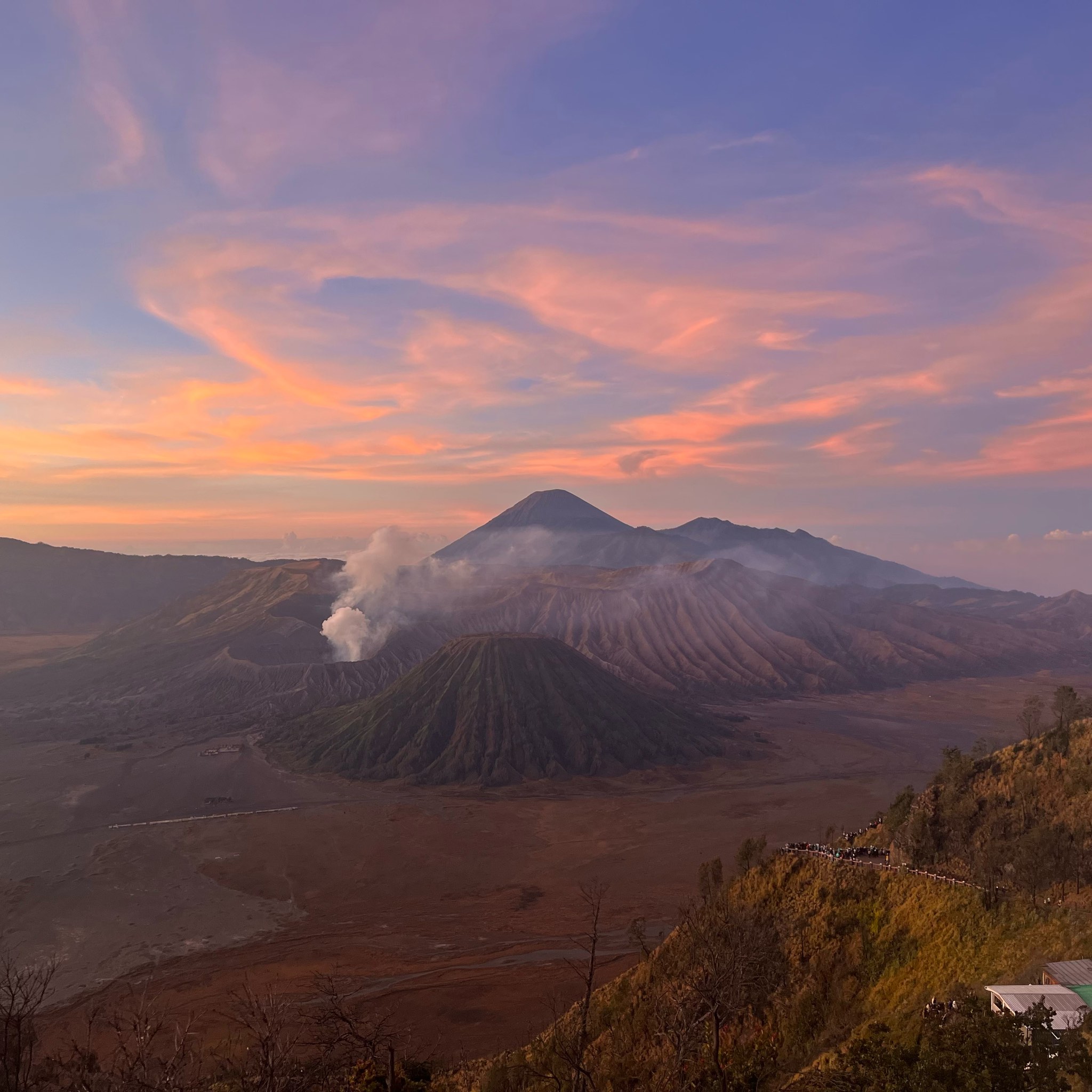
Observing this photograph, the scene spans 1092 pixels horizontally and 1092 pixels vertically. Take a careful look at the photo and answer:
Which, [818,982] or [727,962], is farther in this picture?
[818,982]

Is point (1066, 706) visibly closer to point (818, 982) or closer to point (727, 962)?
point (818, 982)

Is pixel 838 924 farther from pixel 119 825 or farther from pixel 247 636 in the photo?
pixel 247 636

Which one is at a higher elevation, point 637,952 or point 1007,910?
point 1007,910

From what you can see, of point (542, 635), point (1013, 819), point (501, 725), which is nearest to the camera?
point (1013, 819)

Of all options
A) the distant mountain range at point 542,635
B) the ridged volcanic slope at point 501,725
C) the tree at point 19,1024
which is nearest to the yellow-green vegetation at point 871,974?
the tree at point 19,1024

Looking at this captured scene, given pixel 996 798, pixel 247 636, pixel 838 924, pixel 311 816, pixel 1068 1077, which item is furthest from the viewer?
pixel 247 636

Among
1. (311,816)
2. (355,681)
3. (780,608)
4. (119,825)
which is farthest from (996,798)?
(780,608)

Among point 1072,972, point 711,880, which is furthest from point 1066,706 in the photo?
point 1072,972
